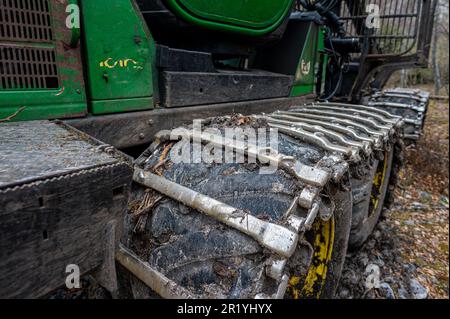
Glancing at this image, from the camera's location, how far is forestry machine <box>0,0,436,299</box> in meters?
0.83

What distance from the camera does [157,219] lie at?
134cm

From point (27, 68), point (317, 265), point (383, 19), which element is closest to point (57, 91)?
point (27, 68)

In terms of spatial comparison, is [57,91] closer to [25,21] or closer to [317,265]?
[25,21]

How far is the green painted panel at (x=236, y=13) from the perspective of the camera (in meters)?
1.88

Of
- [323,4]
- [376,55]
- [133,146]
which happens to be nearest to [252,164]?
[133,146]

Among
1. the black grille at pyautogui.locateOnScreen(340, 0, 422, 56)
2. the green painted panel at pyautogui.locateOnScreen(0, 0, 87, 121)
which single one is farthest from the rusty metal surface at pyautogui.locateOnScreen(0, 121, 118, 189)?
the black grille at pyautogui.locateOnScreen(340, 0, 422, 56)

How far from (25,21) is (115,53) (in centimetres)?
38

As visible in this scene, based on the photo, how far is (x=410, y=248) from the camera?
323 centimetres

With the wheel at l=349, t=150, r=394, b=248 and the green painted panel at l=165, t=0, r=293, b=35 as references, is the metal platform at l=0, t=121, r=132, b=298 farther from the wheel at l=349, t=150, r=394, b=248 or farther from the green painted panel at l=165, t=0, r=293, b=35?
the wheel at l=349, t=150, r=394, b=248

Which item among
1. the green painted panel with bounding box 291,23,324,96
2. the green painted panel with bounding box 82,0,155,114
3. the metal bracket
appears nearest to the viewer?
the metal bracket

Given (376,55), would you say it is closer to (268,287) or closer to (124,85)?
(124,85)

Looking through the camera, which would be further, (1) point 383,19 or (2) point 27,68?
(1) point 383,19

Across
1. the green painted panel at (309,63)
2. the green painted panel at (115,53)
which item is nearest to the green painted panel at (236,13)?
the green painted panel at (115,53)

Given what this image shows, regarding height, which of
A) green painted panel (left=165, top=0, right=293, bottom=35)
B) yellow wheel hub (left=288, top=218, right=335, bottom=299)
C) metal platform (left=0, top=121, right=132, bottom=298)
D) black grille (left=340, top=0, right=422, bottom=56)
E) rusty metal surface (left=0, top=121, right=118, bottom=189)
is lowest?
yellow wheel hub (left=288, top=218, right=335, bottom=299)
